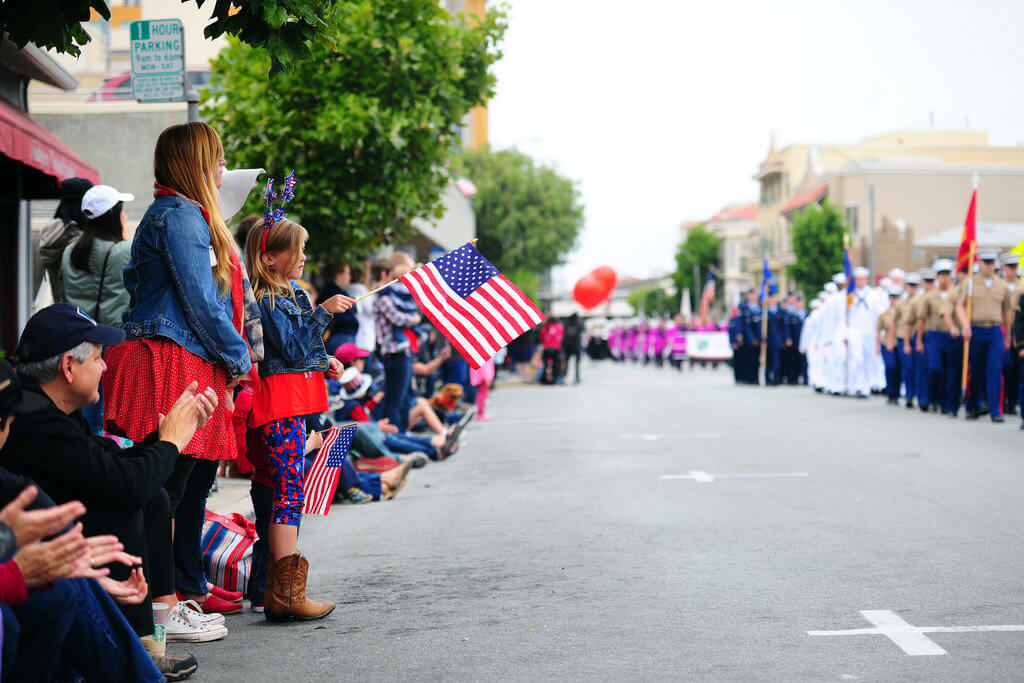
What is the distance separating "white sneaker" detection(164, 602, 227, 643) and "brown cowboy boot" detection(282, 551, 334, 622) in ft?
1.16

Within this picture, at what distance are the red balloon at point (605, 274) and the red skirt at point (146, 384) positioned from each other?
29359mm

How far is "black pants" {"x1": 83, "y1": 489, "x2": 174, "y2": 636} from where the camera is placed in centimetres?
399

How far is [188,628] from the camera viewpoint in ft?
16.3

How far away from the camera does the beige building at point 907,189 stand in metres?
70.4

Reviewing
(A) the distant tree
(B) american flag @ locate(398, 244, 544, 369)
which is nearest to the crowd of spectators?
(B) american flag @ locate(398, 244, 544, 369)

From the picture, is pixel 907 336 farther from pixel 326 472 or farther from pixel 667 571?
pixel 326 472

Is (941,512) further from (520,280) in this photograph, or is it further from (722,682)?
(520,280)

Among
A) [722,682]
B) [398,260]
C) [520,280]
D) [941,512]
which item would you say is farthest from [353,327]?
[520,280]

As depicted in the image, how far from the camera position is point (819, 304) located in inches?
1086

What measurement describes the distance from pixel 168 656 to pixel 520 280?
59.3 meters

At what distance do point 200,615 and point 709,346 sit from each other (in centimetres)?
3833

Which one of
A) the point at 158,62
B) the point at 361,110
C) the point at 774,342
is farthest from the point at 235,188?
the point at 774,342

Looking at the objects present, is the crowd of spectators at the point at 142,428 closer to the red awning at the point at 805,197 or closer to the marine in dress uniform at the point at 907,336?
the marine in dress uniform at the point at 907,336

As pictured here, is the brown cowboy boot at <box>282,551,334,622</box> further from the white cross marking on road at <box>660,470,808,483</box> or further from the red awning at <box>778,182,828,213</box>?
the red awning at <box>778,182,828,213</box>
